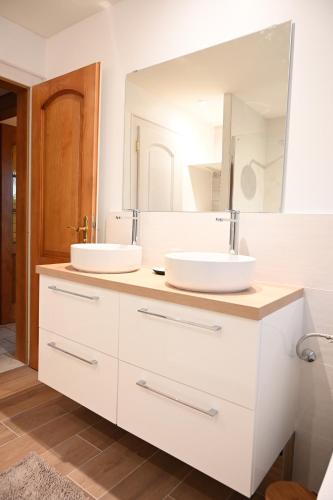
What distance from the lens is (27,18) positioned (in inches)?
85.3

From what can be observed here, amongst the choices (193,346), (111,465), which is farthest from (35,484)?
(193,346)

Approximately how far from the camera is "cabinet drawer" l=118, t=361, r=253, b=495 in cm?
105

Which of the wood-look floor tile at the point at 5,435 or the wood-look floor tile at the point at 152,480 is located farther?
A: the wood-look floor tile at the point at 5,435

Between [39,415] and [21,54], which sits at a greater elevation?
[21,54]

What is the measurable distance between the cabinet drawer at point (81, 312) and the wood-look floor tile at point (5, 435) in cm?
56

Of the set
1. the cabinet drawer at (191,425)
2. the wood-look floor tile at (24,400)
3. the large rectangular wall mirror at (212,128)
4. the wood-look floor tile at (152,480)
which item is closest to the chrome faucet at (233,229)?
the large rectangular wall mirror at (212,128)

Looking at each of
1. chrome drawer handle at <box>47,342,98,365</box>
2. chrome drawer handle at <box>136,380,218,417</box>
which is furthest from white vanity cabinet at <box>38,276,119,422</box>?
chrome drawer handle at <box>136,380,218,417</box>

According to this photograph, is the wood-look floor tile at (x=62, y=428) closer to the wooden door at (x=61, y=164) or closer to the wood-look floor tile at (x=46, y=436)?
the wood-look floor tile at (x=46, y=436)

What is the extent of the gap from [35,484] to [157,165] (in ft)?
5.12

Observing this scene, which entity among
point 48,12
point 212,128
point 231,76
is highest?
point 48,12

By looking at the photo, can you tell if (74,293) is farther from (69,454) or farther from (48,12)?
(48,12)

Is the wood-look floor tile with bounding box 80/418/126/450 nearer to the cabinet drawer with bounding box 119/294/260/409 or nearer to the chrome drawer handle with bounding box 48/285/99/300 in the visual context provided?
the cabinet drawer with bounding box 119/294/260/409

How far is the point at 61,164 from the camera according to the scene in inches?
85.9

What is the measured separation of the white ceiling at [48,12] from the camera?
6.55 ft
